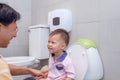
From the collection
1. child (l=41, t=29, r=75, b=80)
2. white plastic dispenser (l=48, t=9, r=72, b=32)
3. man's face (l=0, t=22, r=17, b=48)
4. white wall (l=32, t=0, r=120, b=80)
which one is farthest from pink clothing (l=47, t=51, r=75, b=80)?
man's face (l=0, t=22, r=17, b=48)

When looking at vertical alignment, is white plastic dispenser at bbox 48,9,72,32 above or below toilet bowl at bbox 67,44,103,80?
above

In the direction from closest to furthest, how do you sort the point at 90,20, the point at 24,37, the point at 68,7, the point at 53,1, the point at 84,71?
the point at 84,71 → the point at 90,20 → the point at 68,7 → the point at 53,1 → the point at 24,37

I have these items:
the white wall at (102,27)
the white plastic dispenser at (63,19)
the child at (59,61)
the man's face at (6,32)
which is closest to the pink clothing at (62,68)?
the child at (59,61)

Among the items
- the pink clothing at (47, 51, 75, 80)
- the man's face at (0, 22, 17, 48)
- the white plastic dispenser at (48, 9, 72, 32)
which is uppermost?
the white plastic dispenser at (48, 9, 72, 32)

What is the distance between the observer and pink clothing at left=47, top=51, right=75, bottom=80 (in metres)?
1.37

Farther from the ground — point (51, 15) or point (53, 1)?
point (53, 1)

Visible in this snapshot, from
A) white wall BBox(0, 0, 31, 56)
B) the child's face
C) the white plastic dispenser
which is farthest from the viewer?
white wall BBox(0, 0, 31, 56)

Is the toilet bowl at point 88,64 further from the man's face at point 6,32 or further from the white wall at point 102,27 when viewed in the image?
the man's face at point 6,32

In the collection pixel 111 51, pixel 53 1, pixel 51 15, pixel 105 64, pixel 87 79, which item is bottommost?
pixel 87 79

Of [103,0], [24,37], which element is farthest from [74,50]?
[24,37]

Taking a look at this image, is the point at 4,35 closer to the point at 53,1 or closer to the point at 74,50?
the point at 74,50

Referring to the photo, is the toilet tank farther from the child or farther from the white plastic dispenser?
the child

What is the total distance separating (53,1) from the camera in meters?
2.07

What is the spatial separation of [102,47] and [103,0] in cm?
35
